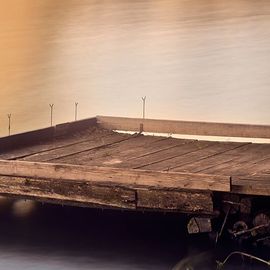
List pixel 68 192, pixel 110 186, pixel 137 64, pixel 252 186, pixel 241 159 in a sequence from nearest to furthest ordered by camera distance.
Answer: pixel 252 186
pixel 110 186
pixel 68 192
pixel 241 159
pixel 137 64

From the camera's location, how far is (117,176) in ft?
17.7

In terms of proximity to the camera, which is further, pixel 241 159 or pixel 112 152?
pixel 112 152

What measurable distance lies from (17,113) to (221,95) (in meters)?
2.43

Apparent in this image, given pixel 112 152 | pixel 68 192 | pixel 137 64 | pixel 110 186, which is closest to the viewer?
pixel 110 186

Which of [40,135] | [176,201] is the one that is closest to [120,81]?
[40,135]

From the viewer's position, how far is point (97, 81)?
13.3m

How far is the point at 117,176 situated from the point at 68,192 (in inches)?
13.8

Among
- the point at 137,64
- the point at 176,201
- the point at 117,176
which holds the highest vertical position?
the point at 137,64

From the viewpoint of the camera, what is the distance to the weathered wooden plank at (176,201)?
207 inches

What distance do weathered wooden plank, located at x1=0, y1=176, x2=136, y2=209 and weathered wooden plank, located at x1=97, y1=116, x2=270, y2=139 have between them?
1.64 m

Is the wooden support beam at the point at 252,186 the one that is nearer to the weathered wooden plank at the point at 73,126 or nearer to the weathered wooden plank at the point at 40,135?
the weathered wooden plank at the point at 40,135

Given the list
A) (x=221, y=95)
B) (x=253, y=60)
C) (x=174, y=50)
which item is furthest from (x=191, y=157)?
(x=174, y=50)

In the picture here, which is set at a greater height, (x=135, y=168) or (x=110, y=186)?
(x=135, y=168)

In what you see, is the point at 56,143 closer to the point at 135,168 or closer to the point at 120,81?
the point at 135,168
